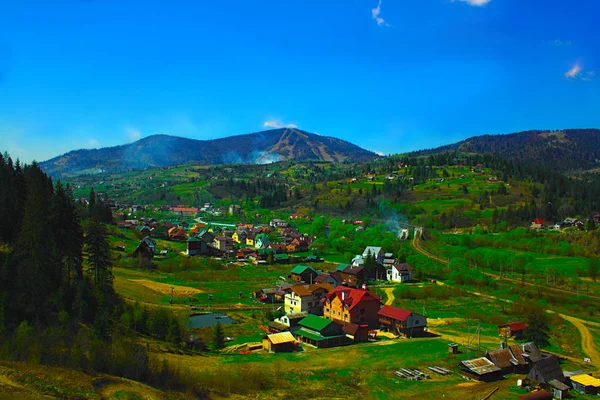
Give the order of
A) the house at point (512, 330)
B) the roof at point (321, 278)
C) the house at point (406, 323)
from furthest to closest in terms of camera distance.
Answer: the roof at point (321, 278), the house at point (512, 330), the house at point (406, 323)

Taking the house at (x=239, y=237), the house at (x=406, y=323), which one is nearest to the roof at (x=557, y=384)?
the house at (x=406, y=323)

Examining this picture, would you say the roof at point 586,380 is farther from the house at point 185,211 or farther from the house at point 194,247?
the house at point 185,211

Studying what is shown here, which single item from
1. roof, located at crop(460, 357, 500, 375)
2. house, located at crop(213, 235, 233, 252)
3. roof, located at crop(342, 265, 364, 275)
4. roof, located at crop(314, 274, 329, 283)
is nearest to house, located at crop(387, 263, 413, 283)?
roof, located at crop(342, 265, 364, 275)

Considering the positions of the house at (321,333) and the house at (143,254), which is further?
the house at (143,254)

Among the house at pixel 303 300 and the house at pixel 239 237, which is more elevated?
the house at pixel 239 237

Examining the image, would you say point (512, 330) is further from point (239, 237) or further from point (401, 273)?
point (239, 237)

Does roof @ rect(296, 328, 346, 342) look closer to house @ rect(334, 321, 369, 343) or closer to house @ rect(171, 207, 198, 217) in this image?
house @ rect(334, 321, 369, 343)
